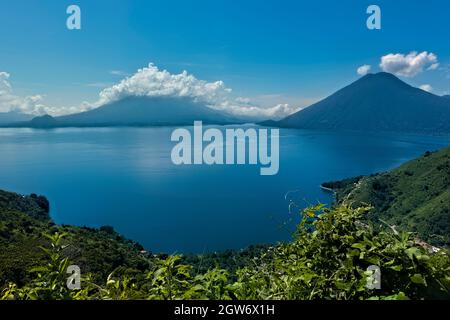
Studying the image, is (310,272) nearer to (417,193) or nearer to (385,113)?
(417,193)

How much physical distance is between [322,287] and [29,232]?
94.0ft

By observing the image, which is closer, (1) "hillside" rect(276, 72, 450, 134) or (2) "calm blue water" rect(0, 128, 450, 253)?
(2) "calm blue water" rect(0, 128, 450, 253)

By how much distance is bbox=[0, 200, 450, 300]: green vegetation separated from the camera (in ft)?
3.52

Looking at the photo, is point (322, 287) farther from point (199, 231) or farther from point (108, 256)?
point (199, 231)

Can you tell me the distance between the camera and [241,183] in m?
82.6

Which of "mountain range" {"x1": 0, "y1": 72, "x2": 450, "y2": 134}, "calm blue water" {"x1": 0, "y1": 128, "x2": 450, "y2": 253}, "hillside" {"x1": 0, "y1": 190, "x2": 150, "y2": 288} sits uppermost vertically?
"mountain range" {"x1": 0, "y1": 72, "x2": 450, "y2": 134}

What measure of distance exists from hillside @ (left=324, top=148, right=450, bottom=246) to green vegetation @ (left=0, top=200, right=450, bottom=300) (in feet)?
118

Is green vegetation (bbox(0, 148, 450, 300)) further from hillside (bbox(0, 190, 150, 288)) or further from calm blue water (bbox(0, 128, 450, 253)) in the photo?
calm blue water (bbox(0, 128, 450, 253))

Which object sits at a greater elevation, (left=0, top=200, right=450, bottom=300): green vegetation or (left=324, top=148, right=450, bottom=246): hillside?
(left=0, top=200, right=450, bottom=300): green vegetation

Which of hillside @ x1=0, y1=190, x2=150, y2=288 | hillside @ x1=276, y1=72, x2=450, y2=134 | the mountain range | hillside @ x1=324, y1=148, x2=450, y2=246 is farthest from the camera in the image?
the mountain range

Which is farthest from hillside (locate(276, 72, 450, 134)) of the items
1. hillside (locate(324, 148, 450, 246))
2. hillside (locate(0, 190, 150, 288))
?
hillside (locate(0, 190, 150, 288))

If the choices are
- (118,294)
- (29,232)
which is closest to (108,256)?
(29,232)

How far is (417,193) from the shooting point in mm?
46594
